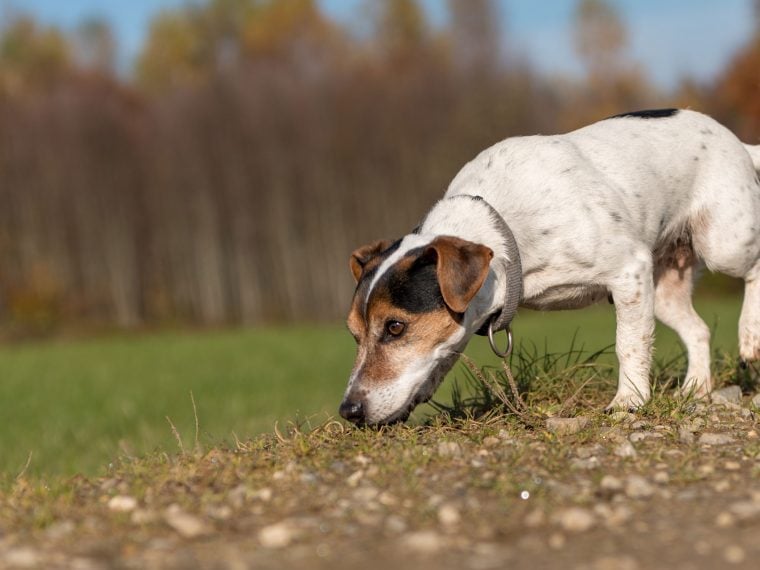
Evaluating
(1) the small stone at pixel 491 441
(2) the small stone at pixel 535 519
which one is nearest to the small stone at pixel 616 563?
(2) the small stone at pixel 535 519

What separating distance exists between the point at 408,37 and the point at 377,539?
61.8m

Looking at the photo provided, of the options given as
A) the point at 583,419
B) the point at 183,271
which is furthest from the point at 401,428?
the point at 183,271

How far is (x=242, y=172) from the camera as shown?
4309 cm

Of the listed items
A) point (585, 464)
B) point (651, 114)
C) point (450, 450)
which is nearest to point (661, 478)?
point (585, 464)

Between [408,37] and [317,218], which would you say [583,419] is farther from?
[408,37]

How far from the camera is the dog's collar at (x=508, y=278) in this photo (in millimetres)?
5840

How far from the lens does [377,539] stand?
367 centimetres

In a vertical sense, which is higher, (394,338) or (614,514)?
(394,338)

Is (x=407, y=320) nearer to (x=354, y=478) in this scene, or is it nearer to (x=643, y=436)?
(x=354, y=478)

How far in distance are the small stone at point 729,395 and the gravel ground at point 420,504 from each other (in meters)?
0.81

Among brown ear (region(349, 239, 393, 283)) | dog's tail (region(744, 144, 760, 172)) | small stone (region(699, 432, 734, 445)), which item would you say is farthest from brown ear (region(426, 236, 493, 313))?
dog's tail (region(744, 144, 760, 172))

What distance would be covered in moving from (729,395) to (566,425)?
1.83 meters

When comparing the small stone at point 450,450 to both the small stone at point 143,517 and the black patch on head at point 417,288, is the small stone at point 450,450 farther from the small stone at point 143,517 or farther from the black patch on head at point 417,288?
the small stone at point 143,517

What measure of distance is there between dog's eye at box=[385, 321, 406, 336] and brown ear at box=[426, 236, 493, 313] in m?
0.30
